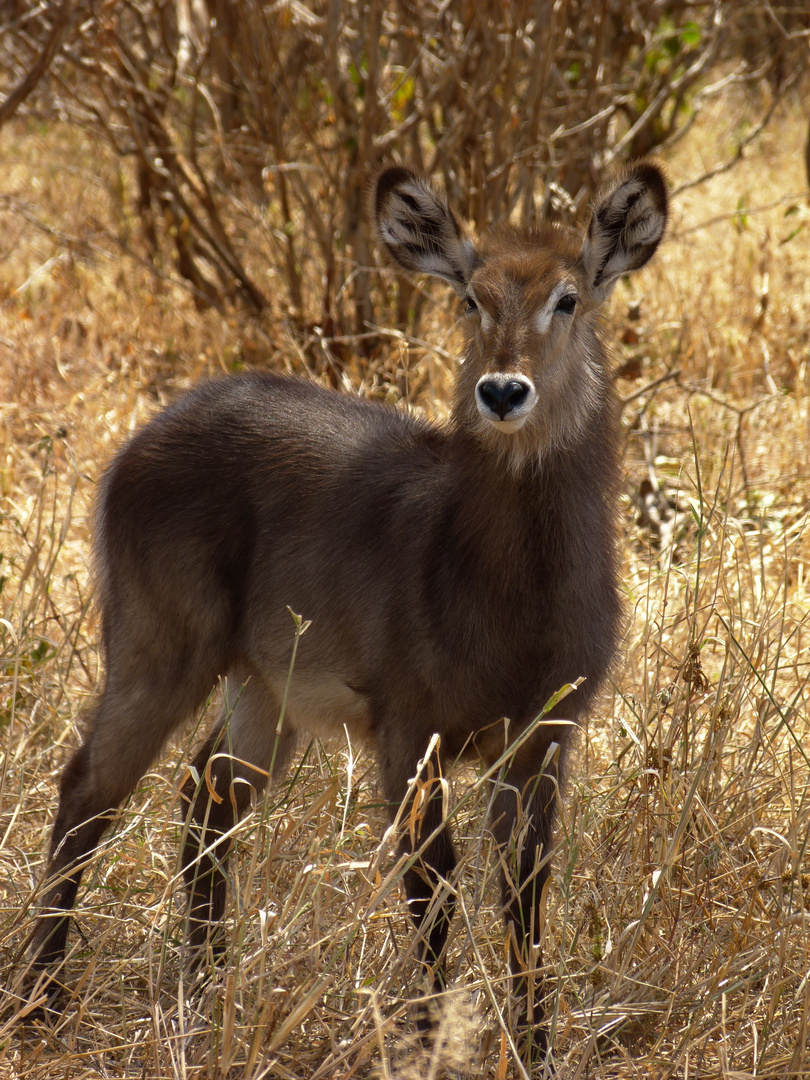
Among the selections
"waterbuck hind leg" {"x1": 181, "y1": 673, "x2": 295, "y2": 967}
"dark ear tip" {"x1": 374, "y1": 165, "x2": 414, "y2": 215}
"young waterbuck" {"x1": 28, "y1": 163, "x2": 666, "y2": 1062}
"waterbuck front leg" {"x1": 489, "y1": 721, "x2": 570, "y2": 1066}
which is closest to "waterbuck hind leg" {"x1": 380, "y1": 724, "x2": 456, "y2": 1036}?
"young waterbuck" {"x1": 28, "y1": 163, "x2": 666, "y2": 1062}

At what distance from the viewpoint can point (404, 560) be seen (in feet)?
10.5

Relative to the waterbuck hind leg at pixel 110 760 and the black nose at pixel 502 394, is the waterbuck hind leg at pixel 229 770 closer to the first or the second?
the waterbuck hind leg at pixel 110 760

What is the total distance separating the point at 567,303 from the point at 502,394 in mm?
450

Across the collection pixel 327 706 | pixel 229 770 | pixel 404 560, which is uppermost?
pixel 404 560

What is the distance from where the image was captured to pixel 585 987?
3104 mm

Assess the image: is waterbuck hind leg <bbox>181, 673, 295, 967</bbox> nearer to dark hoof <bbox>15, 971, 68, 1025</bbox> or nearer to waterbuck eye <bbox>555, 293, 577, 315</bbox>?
dark hoof <bbox>15, 971, 68, 1025</bbox>

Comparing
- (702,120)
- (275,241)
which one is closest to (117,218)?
(275,241)

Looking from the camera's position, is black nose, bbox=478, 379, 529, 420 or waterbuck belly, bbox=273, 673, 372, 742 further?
waterbuck belly, bbox=273, 673, 372, 742

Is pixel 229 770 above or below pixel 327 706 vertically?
below

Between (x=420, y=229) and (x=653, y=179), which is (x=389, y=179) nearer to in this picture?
(x=420, y=229)

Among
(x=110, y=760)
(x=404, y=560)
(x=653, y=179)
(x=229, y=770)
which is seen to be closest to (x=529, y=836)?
(x=404, y=560)

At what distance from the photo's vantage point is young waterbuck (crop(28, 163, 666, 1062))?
2.97 metres

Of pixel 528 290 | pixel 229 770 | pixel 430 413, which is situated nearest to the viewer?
pixel 528 290

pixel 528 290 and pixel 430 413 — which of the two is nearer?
pixel 528 290
